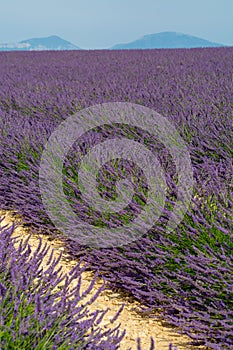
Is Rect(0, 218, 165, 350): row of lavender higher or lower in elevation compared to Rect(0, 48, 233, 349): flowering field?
lower

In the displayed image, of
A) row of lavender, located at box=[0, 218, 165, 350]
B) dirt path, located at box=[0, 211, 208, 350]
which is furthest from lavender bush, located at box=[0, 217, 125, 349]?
dirt path, located at box=[0, 211, 208, 350]

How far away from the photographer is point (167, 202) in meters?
2.48

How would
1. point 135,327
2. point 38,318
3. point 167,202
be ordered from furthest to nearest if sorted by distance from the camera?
point 167,202 < point 135,327 < point 38,318

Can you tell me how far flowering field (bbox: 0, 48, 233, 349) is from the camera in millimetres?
1981

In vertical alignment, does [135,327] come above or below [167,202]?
below

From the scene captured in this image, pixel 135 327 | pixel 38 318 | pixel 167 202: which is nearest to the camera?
pixel 38 318

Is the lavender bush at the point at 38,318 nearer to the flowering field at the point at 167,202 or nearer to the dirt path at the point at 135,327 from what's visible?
the flowering field at the point at 167,202

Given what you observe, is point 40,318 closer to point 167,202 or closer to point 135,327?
point 135,327

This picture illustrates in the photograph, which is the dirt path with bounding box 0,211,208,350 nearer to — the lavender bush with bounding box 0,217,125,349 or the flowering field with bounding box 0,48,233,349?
the flowering field with bounding box 0,48,233,349

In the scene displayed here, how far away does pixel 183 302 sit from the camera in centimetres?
207

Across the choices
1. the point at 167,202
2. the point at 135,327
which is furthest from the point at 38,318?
the point at 167,202

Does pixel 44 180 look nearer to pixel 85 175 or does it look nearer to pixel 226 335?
pixel 85 175

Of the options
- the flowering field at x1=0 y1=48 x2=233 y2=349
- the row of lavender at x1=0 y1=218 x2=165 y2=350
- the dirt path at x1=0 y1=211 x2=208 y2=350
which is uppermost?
the flowering field at x1=0 y1=48 x2=233 y2=349

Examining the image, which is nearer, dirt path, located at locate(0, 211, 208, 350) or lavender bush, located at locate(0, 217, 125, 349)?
lavender bush, located at locate(0, 217, 125, 349)
